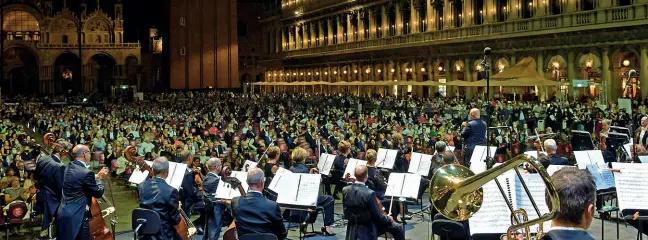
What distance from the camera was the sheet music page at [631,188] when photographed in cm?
873

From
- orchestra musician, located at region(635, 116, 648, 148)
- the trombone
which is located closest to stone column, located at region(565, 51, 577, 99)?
orchestra musician, located at region(635, 116, 648, 148)

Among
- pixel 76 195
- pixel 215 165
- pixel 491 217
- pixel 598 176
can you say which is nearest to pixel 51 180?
pixel 76 195

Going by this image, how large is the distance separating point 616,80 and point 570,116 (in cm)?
1264

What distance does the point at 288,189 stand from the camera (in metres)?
11.7

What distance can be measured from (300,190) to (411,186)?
6.23 feet

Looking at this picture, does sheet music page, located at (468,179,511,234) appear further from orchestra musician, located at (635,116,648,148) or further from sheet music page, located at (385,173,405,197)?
orchestra musician, located at (635,116,648,148)

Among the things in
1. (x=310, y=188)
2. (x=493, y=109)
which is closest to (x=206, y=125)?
(x=493, y=109)

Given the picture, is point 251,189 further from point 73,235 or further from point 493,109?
point 493,109

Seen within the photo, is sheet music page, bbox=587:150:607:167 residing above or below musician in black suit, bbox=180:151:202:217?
above

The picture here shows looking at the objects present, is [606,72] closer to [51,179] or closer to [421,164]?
[421,164]

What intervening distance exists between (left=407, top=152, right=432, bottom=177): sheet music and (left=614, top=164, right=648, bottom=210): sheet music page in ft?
21.2

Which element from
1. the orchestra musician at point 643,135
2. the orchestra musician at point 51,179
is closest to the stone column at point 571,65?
the orchestra musician at point 643,135

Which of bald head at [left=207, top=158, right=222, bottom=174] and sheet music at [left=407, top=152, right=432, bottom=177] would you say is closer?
bald head at [left=207, top=158, right=222, bottom=174]

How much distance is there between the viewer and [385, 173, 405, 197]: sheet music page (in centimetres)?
1201
